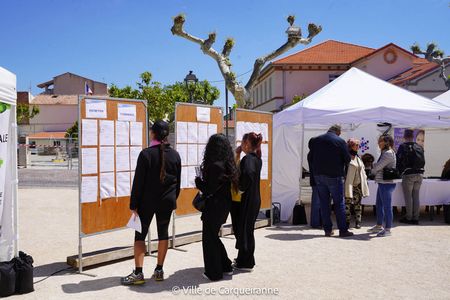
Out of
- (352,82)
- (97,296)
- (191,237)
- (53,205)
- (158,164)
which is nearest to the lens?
(97,296)

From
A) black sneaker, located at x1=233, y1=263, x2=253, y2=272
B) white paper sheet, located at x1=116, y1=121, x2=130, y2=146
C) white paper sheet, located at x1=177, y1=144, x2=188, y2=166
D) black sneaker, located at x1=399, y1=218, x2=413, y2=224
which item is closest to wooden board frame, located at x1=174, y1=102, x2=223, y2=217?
white paper sheet, located at x1=177, y1=144, x2=188, y2=166

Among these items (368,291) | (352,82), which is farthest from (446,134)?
(368,291)

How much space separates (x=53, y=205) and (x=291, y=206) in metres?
6.18

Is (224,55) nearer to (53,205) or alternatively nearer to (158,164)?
(53,205)

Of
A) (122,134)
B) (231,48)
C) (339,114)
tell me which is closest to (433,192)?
(339,114)

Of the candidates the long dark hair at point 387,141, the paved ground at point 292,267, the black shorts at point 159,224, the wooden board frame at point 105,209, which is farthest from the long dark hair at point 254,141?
the long dark hair at point 387,141

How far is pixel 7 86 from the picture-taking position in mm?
4988

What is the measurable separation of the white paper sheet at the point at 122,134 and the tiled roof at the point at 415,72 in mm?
33710

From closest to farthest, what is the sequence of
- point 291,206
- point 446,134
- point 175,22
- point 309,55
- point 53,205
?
1. point 291,206
2. point 53,205
3. point 446,134
4. point 175,22
5. point 309,55

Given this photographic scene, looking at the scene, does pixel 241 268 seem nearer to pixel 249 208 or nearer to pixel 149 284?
pixel 249 208

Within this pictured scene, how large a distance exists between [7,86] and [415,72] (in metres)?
40.0

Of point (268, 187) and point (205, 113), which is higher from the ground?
point (205, 113)

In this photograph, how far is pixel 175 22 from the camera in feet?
70.4

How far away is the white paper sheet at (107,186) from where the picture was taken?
6035mm
